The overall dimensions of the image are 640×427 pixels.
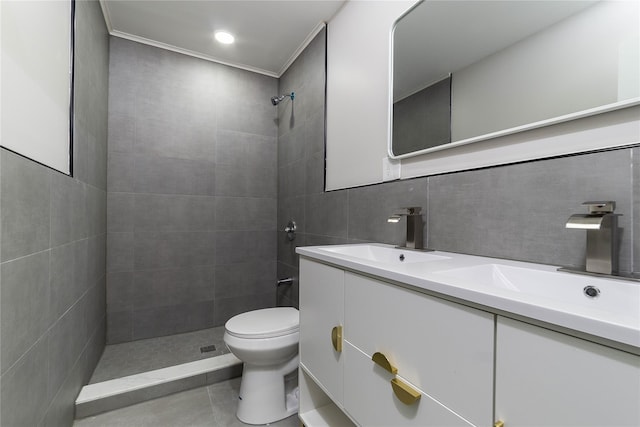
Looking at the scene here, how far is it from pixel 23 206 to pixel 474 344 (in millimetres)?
1297

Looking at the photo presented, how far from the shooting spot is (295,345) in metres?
1.46

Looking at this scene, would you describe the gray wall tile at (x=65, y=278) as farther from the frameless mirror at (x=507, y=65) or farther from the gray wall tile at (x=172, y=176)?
the frameless mirror at (x=507, y=65)

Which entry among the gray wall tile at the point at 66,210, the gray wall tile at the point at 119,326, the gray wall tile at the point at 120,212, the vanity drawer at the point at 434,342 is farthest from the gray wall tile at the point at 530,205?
the gray wall tile at the point at 119,326

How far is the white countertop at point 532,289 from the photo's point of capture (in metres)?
0.38

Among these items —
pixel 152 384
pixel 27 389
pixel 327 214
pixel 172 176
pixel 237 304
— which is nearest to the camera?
pixel 27 389

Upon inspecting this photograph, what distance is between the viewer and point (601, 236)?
68 cm

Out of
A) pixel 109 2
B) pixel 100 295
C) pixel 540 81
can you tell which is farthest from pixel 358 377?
pixel 109 2

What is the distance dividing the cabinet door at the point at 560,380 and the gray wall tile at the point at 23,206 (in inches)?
48.6

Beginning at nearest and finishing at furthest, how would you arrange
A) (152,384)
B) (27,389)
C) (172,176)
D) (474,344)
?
(474,344) < (27,389) < (152,384) < (172,176)

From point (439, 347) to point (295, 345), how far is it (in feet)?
3.35

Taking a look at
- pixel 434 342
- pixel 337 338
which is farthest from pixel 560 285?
pixel 337 338

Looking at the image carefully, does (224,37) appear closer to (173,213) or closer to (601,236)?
(173,213)

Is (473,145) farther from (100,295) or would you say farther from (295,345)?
(100,295)

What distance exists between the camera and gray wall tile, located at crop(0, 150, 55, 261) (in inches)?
30.6
